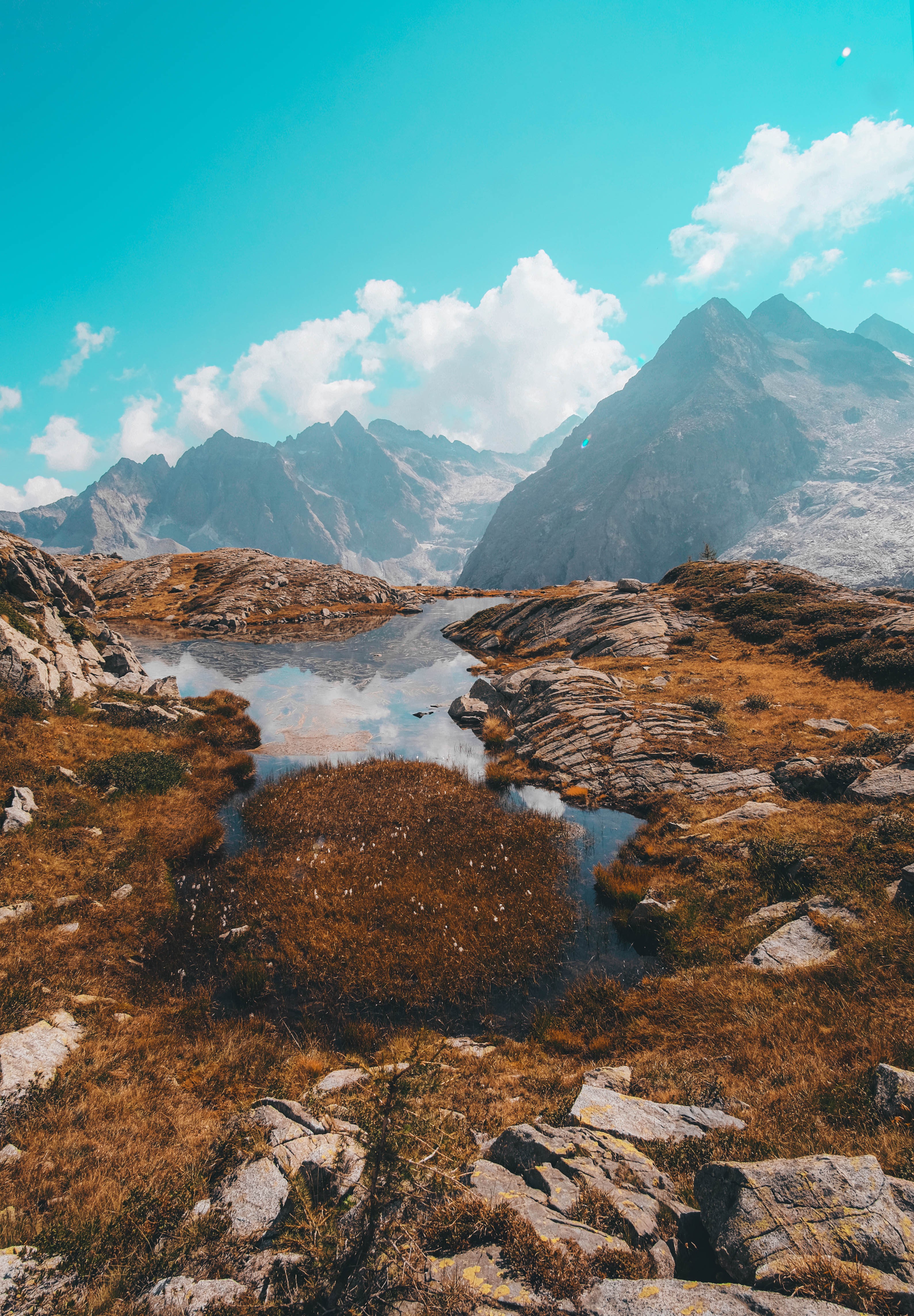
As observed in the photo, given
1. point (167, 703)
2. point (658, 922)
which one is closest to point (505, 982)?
point (658, 922)

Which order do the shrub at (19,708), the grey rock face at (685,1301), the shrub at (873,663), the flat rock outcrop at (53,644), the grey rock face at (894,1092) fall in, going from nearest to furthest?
the grey rock face at (685,1301) < the grey rock face at (894,1092) < the shrub at (19,708) < the flat rock outcrop at (53,644) < the shrub at (873,663)

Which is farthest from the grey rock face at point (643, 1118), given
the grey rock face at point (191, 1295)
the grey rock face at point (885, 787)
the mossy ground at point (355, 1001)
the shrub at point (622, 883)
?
the grey rock face at point (885, 787)

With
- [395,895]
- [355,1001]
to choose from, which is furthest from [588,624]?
[355,1001]

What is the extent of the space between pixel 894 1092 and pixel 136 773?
2481 centimetres

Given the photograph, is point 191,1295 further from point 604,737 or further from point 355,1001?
point 604,737

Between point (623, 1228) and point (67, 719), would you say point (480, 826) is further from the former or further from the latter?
point (67, 719)

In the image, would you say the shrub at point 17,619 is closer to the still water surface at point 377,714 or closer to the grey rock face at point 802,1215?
the still water surface at point 377,714

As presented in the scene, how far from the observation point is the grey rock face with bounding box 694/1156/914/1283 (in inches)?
176

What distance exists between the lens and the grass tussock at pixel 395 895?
13219mm

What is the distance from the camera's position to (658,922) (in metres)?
14.4

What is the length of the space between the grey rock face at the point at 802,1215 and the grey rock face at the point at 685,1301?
0.90ft

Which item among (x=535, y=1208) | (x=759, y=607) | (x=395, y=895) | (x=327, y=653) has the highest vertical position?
(x=759, y=607)

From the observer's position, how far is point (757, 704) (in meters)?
26.9

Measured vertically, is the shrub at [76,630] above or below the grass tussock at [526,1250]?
above
